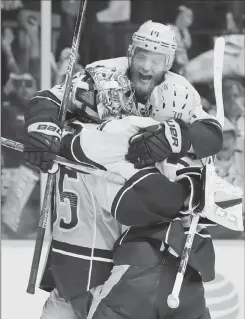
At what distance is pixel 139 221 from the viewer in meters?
1.38

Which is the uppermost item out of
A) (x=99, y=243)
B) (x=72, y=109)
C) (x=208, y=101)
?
(x=72, y=109)

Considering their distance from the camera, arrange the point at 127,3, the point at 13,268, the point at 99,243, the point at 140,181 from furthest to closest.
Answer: the point at 127,3 → the point at 13,268 → the point at 99,243 → the point at 140,181

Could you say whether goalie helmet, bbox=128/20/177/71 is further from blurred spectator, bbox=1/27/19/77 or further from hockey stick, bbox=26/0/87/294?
blurred spectator, bbox=1/27/19/77

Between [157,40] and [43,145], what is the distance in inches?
11.8

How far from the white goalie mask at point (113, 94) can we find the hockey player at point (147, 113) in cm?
1

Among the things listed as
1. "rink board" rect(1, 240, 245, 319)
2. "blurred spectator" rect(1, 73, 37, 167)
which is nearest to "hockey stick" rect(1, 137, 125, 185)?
"rink board" rect(1, 240, 245, 319)

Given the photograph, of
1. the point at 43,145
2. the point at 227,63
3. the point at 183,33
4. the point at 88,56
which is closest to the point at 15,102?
the point at 88,56

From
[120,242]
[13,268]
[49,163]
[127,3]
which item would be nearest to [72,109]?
[49,163]

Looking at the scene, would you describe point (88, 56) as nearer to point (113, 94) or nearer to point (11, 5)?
point (11, 5)

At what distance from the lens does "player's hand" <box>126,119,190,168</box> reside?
1.34 meters

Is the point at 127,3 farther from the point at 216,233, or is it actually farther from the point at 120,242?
the point at 120,242

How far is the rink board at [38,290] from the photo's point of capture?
2.32 metres

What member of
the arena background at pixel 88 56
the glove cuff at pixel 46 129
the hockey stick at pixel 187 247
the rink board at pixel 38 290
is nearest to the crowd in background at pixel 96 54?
the arena background at pixel 88 56

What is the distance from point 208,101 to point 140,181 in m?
1.76
